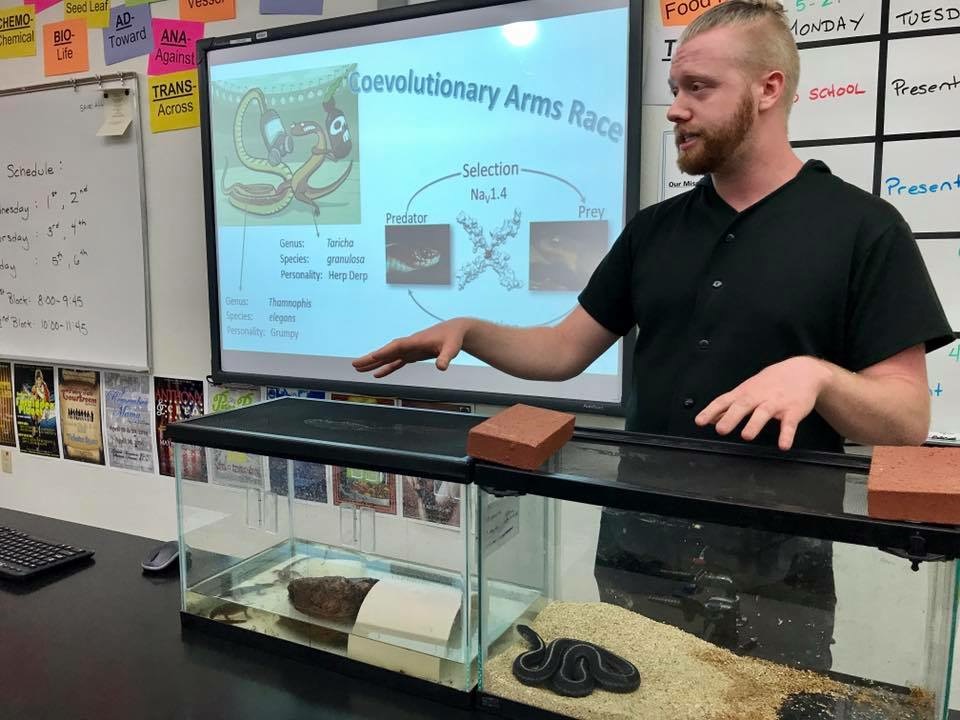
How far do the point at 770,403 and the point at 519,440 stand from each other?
252 millimetres

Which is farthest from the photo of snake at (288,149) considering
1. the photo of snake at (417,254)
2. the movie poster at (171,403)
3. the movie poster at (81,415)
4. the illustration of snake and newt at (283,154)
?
the movie poster at (81,415)

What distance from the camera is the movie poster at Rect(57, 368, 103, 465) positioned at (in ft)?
8.54

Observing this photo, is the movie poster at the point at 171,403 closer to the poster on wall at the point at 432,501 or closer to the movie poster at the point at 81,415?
the movie poster at the point at 81,415

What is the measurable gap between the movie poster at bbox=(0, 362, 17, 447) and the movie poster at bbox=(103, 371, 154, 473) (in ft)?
1.72

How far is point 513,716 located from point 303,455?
39cm

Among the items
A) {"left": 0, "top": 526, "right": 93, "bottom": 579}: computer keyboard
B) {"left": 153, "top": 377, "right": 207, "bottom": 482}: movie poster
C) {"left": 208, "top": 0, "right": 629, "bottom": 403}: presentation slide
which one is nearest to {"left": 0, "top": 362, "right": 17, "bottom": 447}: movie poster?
{"left": 153, "top": 377, "right": 207, "bottom": 482}: movie poster

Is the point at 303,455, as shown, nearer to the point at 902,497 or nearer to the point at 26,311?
the point at 902,497

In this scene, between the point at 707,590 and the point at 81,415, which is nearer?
the point at 707,590

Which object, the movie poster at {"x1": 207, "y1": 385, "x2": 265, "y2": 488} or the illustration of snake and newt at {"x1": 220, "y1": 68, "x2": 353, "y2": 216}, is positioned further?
the illustration of snake and newt at {"x1": 220, "y1": 68, "x2": 353, "y2": 216}

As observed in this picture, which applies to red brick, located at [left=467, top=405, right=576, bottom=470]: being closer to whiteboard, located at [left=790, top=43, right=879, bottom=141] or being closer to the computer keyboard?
the computer keyboard

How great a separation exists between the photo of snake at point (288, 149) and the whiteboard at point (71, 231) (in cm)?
40

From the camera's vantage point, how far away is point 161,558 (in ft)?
4.13

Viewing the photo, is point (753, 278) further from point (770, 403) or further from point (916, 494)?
point (916, 494)

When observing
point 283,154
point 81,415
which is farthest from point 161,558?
point 81,415
